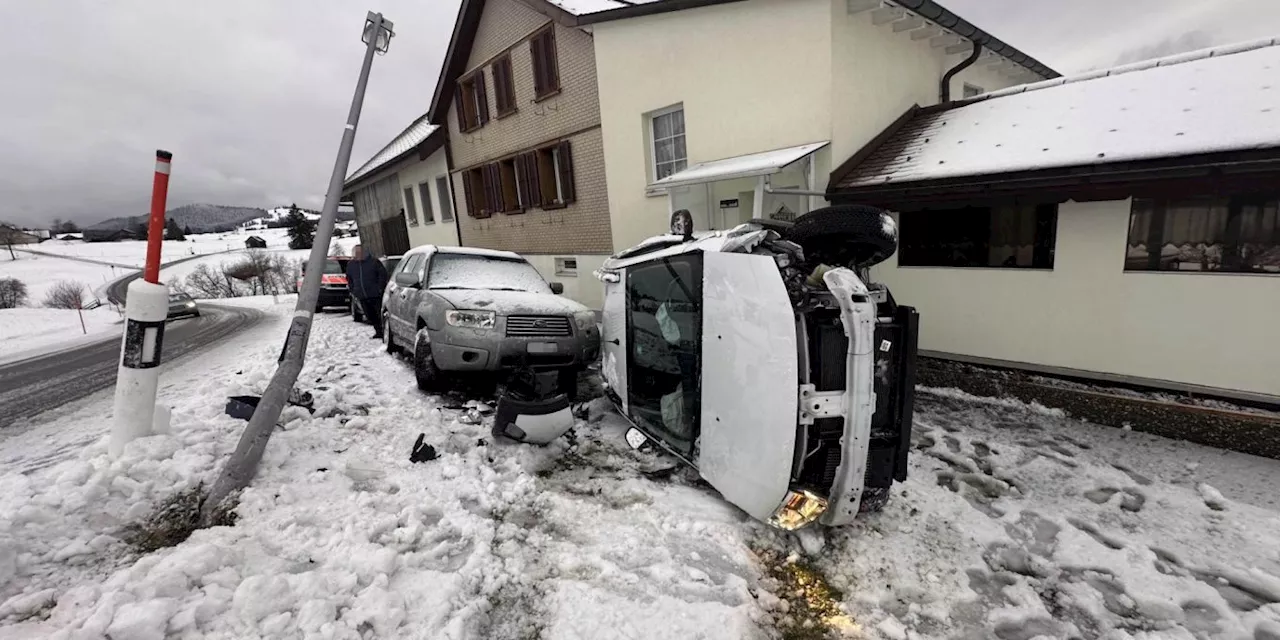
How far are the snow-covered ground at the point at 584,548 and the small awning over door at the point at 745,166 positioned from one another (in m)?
3.80

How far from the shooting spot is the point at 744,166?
675 cm

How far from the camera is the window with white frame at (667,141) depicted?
887cm

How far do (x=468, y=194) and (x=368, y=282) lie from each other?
684cm

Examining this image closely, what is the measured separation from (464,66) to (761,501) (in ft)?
50.9

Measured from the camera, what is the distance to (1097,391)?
5.23 m

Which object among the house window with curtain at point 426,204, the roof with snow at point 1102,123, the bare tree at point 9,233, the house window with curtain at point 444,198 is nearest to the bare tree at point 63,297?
the bare tree at point 9,233

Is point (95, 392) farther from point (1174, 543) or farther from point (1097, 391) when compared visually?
point (1097, 391)

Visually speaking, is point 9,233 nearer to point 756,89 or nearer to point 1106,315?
point 756,89

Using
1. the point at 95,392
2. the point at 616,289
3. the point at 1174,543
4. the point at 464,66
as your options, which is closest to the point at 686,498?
the point at 616,289

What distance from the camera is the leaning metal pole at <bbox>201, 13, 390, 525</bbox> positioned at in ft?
9.71

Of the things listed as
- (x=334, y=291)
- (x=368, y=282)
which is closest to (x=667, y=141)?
(x=368, y=282)

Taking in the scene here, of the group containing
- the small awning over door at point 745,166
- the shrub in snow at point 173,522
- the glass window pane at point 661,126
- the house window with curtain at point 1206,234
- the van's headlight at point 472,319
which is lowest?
the shrub in snow at point 173,522

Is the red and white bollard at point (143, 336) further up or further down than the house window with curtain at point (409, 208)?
further down

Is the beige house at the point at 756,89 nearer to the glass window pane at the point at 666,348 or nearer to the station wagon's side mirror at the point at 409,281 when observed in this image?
the glass window pane at the point at 666,348
